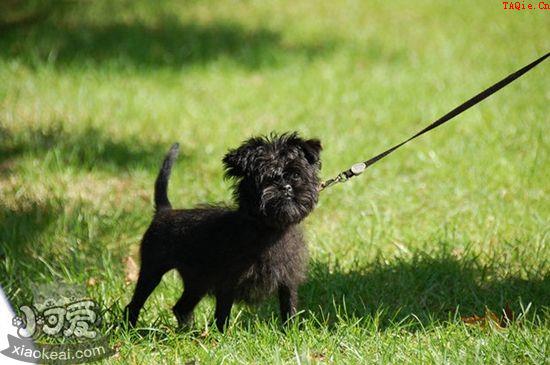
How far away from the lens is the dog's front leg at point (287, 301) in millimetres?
4934

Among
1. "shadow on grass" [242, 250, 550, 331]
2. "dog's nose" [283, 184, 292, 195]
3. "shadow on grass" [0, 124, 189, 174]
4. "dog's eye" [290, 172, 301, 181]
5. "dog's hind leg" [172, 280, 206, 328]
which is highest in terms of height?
"shadow on grass" [0, 124, 189, 174]

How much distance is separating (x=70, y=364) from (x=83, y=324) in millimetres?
426

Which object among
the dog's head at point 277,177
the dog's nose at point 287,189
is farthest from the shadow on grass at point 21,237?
the dog's nose at point 287,189

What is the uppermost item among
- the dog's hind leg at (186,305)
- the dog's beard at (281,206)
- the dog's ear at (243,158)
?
the dog's ear at (243,158)

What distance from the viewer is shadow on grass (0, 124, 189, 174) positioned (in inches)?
327

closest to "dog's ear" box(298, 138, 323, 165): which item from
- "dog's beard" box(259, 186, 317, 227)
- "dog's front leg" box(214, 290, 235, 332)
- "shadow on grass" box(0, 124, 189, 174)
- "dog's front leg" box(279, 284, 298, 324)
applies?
"dog's beard" box(259, 186, 317, 227)

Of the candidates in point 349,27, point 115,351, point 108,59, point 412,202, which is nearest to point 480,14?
point 349,27

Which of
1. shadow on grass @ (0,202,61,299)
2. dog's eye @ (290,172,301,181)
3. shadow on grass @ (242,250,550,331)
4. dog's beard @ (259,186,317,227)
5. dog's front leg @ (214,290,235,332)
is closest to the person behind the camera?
dog's beard @ (259,186,317,227)

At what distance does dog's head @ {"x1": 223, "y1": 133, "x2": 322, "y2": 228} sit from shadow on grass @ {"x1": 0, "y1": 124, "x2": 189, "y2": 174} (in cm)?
380

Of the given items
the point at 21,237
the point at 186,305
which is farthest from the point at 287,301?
the point at 21,237

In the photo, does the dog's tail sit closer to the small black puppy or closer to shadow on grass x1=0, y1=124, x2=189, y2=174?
the small black puppy

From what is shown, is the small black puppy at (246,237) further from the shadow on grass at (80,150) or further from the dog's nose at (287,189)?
the shadow on grass at (80,150)

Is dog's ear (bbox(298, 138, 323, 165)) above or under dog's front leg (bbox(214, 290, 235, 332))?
above

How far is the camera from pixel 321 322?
5414 mm
